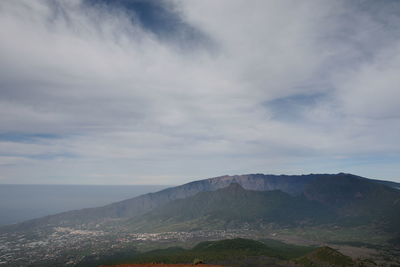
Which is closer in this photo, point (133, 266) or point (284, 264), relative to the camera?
point (133, 266)

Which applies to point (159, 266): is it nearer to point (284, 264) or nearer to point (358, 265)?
point (284, 264)

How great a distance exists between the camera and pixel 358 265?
194750mm

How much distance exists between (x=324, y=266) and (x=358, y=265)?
2360 centimetres

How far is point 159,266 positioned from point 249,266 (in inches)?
6917

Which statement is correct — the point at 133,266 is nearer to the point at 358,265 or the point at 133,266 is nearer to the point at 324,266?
the point at 324,266

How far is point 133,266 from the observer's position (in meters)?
46.2

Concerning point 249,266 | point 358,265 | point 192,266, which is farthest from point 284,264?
point 192,266

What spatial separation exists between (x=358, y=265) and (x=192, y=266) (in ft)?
650

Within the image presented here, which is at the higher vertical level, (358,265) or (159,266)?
(159,266)

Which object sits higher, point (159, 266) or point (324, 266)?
point (159, 266)

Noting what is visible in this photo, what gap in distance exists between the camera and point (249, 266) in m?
200

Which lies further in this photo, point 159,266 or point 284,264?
point 284,264

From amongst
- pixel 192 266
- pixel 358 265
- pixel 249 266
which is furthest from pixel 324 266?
pixel 192 266

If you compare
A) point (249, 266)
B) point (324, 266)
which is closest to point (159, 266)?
point (249, 266)
